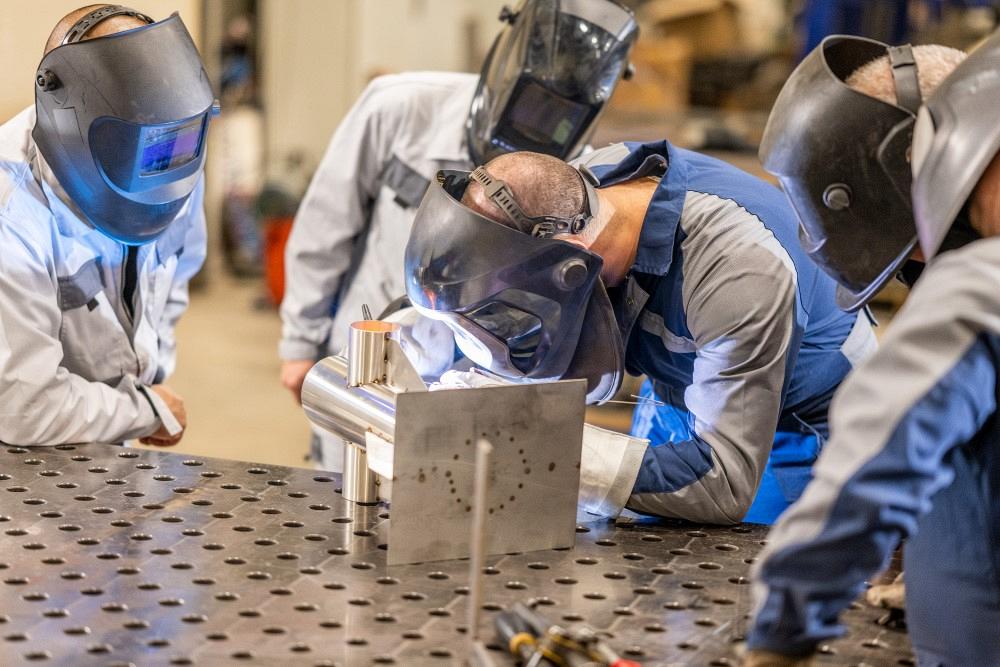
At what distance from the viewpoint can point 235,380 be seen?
564 centimetres

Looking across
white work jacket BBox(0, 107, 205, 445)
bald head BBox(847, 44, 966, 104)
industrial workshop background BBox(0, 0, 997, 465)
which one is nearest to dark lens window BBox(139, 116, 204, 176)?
white work jacket BBox(0, 107, 205, 445)

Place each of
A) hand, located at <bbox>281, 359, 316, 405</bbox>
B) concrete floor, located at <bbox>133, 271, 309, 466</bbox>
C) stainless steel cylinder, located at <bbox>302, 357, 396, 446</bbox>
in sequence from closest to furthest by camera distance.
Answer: stainless steel cylinder, located at <bbox>302, 357, 396, 446</bbox>
hand, located at <bbox>281, 359, 316, 405</bbox>
concrete floor, located at <bbox>133, 271, 309, 466</bbox>

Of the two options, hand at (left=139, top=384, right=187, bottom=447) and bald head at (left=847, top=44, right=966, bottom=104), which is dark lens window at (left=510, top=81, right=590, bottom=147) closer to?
hand at (left=139, top=384, right=187, bottom=447)

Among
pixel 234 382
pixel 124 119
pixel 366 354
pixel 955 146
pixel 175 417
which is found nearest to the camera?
pixel 955 146

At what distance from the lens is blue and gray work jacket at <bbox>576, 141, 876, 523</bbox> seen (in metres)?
1.76

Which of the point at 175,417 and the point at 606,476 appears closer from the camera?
the point at 606,476

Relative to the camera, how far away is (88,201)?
195 cm

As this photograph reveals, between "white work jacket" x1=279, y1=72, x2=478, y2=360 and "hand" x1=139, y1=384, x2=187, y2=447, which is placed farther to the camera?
"white work jacket" x1=279, y1=72, x2=478, y2=360

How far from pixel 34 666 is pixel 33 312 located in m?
0.84

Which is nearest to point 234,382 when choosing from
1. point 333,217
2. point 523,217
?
point 333,217

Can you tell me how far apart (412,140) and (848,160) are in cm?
146

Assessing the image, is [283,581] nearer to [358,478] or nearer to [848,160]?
[358,478]

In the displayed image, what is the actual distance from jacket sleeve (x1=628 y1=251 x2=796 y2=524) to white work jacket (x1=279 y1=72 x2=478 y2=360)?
39.9 inches

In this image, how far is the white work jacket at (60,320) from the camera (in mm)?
1905
